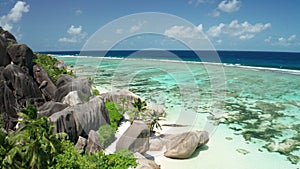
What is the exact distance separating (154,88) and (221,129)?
20.1m

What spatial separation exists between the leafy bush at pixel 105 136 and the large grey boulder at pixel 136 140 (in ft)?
3.53

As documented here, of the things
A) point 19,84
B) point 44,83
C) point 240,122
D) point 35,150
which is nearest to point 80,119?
point 35,150

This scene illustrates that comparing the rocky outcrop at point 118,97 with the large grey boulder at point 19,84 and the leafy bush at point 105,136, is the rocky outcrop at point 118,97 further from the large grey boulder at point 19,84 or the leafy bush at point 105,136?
the leafy bush at point 105,136

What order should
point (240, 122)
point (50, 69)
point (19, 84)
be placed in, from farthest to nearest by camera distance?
point (50, 69) < point (240, 122) < point (19, 84)

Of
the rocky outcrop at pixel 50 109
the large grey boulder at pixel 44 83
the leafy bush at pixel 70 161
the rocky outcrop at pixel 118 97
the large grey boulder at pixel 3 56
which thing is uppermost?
the large grey boulder at pixel 3 56

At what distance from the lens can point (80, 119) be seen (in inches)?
620

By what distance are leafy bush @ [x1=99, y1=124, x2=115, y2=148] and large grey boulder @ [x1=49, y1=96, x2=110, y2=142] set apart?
2.74 feet

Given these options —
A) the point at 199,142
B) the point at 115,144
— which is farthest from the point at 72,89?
the point at 199,142

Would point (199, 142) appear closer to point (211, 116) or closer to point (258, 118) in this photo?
point (211, 116)

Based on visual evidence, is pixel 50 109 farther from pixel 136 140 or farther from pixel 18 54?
pixel 18 54

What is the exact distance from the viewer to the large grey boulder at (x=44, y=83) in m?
23.8

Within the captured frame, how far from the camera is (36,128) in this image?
9.76 meters

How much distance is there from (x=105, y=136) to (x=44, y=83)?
11702mm

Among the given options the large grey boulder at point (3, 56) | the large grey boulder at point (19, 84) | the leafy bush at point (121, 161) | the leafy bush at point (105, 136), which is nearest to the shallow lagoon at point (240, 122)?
the leafy bush at point (121, 161)
